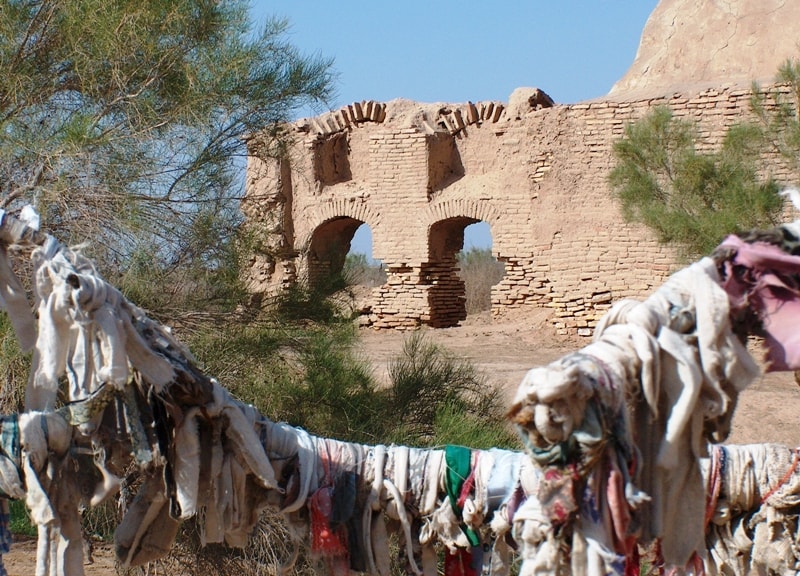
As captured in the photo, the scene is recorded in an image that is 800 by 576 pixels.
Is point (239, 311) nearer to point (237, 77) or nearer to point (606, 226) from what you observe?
point (237, 77)

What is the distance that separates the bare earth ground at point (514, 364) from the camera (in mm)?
8258

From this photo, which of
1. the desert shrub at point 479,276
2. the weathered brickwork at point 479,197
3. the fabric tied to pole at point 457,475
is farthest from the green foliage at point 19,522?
the desert shrub at point 479,276

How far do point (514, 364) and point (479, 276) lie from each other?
1610cm

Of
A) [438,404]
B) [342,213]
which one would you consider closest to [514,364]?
[438,404]

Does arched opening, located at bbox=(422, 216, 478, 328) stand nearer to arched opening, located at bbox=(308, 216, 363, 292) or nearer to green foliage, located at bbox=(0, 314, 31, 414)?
arched opening, located at bbox=(308, 216, 363, 292)

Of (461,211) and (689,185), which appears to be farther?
(461,211)

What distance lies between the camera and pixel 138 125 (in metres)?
→ 7.50

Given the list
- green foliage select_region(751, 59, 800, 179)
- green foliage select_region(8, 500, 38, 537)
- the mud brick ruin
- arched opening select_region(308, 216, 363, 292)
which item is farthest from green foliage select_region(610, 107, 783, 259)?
green foliage select_region(8, 500, 38, 537)

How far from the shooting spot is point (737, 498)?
3.65 meters

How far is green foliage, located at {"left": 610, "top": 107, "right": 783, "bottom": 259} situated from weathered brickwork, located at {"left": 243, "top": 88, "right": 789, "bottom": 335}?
1.28 m

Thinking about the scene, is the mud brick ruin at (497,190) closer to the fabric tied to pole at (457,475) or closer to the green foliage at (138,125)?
the green foliage at (138,125)

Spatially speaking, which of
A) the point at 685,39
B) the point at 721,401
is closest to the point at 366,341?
the point at 685,39

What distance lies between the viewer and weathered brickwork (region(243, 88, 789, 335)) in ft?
49.0

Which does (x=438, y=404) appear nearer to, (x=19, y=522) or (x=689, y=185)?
(x=19, y=522)
